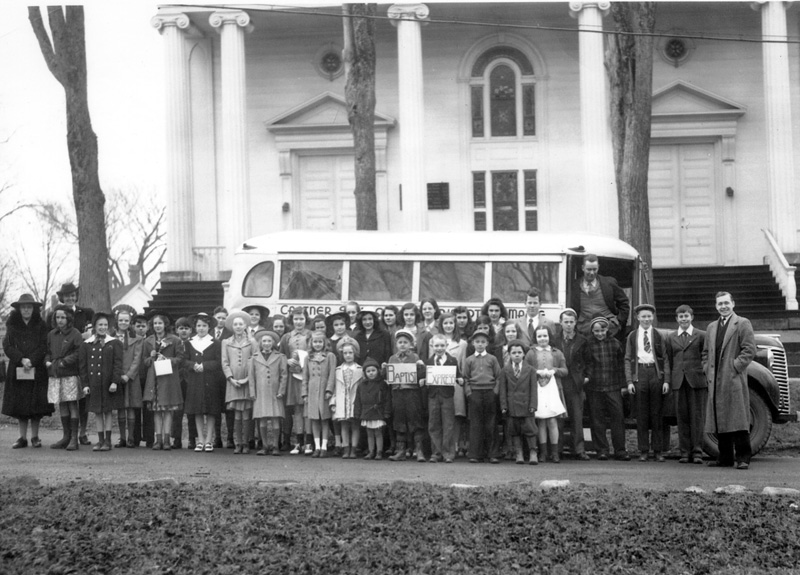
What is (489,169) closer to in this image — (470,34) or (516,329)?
(470,34)

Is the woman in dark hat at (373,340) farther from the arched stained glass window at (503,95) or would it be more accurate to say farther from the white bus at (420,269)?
the arched stained glass window at (503,95)

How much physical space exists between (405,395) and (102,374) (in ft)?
13.2

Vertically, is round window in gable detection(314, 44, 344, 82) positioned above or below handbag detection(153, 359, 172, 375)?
above

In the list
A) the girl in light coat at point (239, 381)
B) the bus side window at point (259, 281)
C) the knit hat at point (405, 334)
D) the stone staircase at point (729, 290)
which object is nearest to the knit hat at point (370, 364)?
the knit hat at point (405, 334)

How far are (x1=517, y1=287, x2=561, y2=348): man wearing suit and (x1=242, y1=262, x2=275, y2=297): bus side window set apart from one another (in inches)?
213

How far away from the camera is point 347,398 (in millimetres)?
14820

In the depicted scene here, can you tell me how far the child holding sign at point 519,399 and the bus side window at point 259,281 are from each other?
674cm

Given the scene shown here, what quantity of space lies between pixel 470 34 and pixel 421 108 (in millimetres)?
3739

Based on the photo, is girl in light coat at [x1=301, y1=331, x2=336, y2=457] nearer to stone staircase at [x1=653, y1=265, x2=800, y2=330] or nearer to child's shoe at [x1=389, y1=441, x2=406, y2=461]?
child's shoe at [x1=389, y1=441, x2=406, y2=461]

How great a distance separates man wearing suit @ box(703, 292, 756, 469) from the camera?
44.0ft

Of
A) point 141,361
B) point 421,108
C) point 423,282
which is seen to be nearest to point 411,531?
point 141,361

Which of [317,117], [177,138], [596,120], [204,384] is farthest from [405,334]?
[317,117]

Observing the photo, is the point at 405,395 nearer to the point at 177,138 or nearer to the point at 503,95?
the point at 177,138

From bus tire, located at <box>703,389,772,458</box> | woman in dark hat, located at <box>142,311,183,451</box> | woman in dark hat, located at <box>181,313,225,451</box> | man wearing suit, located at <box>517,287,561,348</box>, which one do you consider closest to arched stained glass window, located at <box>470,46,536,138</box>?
man wearing suit, located at <box>517,287,561,348</box>
